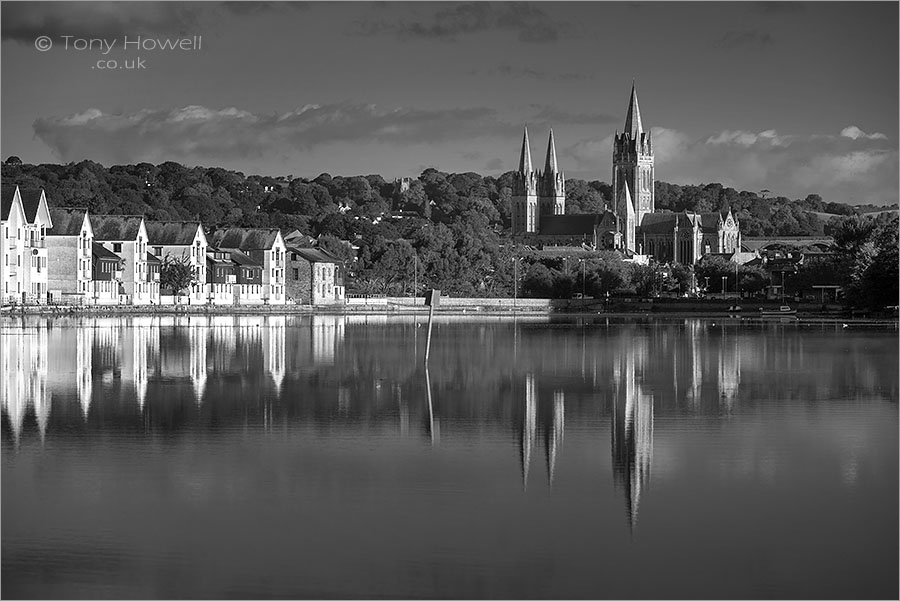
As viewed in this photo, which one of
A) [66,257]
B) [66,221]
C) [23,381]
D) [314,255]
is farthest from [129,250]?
[23,381]

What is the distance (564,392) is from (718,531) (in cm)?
1313

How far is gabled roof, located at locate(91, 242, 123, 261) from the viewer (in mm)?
85938

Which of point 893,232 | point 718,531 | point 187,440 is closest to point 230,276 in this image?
point 893,232

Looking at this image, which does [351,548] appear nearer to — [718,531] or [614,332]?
[718,531]

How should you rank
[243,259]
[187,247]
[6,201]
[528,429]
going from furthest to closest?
[243,259] → [187,247] → [6,201] → [528,429]

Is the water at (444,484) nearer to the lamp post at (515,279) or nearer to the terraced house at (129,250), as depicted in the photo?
the terraced house at (129,250)

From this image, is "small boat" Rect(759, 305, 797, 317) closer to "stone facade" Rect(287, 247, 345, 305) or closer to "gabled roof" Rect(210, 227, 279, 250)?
"stone facade" Rect(287, 247, 345, 305)

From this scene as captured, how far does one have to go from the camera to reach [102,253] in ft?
285

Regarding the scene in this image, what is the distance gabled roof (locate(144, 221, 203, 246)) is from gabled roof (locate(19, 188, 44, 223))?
1798 cm

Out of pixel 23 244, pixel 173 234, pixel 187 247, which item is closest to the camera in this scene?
pixel 23 244

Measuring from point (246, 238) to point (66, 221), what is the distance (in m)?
27.1

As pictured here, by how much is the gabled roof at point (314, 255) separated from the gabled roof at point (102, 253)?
2364 cm

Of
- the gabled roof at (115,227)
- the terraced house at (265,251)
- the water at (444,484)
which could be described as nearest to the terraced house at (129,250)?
the gabled roof at (115,227)

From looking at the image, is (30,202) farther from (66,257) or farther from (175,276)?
(175,276)
